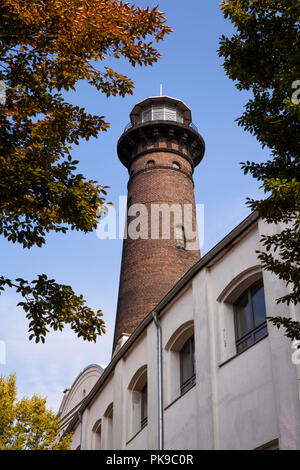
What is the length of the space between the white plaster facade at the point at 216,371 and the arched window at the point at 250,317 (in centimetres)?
17

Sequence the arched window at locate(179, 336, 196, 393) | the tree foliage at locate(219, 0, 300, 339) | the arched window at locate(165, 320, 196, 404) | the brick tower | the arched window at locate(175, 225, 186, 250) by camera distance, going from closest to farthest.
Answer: the tree foliage at locate(219, 0, 300, 339) → the arched window at locate(179, 336, 196, 393) → the arched window at locate(165, 320, 196, 404) → the brick tower → the arched window at locate(175, 225, 186, 250)

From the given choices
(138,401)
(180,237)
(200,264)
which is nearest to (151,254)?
(180,237)

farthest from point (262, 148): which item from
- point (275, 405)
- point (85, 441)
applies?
point (85, 441)

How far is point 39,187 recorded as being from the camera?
861 centimetres

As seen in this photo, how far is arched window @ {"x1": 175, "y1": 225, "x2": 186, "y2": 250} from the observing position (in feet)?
93.7

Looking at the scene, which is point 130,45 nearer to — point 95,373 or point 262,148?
point 262,148

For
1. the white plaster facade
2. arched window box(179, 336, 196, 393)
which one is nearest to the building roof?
the white plaster facade

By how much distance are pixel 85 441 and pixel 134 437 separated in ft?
19.2

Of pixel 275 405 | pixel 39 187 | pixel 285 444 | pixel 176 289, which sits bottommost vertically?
pixel 285 444

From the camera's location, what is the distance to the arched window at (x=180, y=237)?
93.7 ft

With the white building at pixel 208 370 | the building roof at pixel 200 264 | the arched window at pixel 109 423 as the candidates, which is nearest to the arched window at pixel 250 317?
the white building at pixel 208 370

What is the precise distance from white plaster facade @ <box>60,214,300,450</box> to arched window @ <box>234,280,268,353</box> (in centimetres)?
17

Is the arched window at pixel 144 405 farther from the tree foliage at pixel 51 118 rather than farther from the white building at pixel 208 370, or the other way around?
the tree foliage at pixel 51 118

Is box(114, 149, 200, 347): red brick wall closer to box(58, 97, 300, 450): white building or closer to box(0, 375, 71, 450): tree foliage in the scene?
box(58, 97, 300, 450): white building
